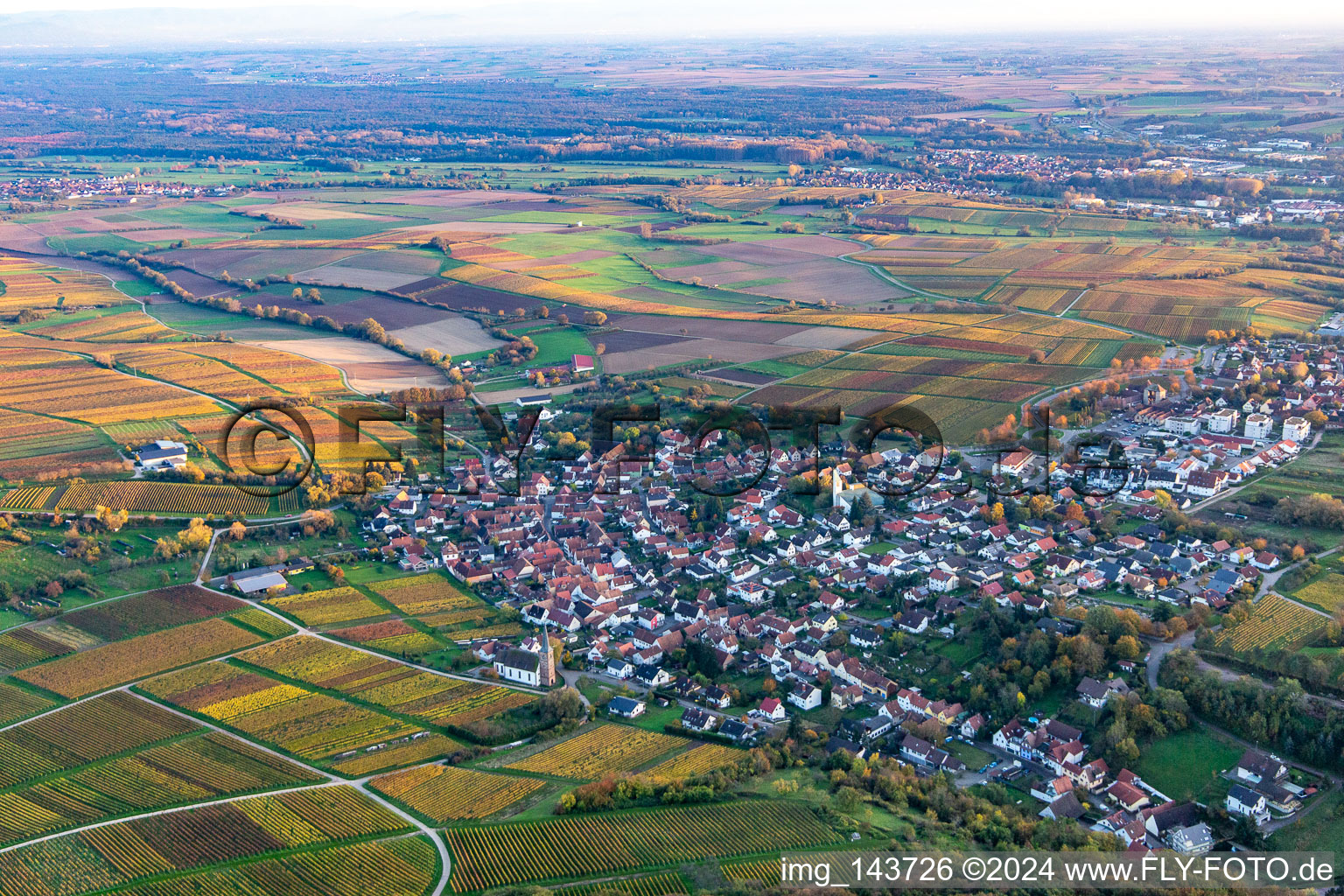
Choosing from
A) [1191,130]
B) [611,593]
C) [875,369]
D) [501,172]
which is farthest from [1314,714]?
[1191,130]

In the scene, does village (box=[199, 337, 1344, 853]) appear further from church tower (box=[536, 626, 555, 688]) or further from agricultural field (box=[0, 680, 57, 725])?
agricultural field (box=[0, 680, 57, 725])

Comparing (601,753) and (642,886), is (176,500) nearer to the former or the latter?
(601,753)

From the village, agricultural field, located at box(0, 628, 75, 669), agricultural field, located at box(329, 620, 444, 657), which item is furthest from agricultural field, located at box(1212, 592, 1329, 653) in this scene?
agricultural field, located at box(0, 628, 75, 669)

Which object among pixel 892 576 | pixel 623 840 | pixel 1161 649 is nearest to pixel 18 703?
pixel 623 840

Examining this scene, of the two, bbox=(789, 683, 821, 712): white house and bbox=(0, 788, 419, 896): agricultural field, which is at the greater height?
bbox=(789, 683, 821, 712): white house

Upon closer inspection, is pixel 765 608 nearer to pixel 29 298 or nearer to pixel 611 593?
pixel 611 593

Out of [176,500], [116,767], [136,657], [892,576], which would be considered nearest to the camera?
[116,767]
